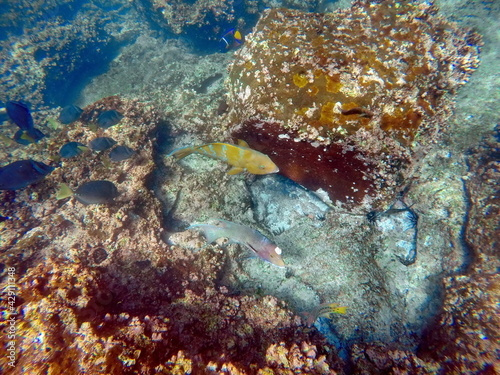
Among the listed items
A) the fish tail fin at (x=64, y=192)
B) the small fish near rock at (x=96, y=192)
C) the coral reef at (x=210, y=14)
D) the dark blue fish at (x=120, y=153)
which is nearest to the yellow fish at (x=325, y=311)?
the small fish near rock at (x=96, y=192)

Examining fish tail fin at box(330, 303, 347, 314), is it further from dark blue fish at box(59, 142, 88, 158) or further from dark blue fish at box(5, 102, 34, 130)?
dark blue fish at box(5, 102, 34, 130)

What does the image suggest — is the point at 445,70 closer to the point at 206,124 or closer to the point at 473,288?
the point at 473,288

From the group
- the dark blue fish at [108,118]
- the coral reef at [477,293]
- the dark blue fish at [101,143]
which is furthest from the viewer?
the dark blue fish at [108,118]

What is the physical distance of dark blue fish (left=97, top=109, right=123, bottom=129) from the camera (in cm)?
480

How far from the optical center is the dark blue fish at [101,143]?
4449 mm

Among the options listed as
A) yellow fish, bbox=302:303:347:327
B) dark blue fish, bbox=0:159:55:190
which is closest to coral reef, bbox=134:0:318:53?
dark blue fish, bbox=0:159:55:190

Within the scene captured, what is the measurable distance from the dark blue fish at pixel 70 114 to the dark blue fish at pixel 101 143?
6.07ft

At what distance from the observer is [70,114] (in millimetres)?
5566

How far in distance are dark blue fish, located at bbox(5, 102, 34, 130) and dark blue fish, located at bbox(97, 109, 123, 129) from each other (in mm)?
1306

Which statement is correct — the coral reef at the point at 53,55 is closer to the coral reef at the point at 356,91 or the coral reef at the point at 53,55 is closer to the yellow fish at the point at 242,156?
the yellow fish at the point at 242,156

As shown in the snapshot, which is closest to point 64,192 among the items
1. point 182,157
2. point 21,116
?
point 21,116

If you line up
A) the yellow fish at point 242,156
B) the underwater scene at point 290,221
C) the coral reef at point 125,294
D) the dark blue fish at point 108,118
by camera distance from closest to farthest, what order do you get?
the coral reef at point 125,294, the underwater scene at point 290,221, the yellow fish at point 242,156, the dark blue fish at point 108,118

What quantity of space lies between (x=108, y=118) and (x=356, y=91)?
4.81 m

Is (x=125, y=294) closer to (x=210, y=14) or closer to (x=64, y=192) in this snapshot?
(x=64, y=192)
